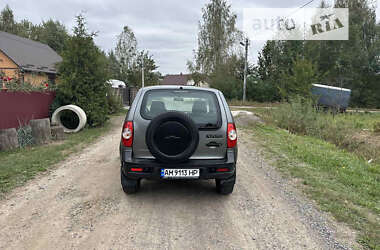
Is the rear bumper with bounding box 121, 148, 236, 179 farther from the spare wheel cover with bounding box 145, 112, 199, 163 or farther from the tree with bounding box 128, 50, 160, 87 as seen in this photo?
the tree with bounding box 128, 50, 160, 87

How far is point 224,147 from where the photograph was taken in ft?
11.7

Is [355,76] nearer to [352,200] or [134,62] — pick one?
[134,62]

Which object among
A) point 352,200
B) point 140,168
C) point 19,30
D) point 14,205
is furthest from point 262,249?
point 19,30

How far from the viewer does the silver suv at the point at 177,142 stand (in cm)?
335

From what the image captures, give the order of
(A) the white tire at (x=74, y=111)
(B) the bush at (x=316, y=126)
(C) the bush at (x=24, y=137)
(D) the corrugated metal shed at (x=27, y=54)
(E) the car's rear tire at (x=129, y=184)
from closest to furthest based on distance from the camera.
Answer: (E) the car's rear tire at (x=129, y=184), (C) the bush at (x=24, y=137), (A) the white tire at (x=74, y=111), (B) the bush at (x=316, y=126), (D) the corrugated metal shed at (x=27, y=54)

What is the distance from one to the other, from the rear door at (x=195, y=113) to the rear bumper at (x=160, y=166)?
0.25 ft

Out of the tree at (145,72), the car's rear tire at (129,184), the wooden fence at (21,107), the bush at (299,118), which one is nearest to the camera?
the car's rear tire at (129,184)

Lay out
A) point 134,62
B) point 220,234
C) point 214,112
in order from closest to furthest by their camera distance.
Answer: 1. point 220,234
2. point 214,112
3. point 134,62

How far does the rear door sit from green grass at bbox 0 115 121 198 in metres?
2.40

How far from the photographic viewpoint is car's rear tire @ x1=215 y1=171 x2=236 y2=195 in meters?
3.82

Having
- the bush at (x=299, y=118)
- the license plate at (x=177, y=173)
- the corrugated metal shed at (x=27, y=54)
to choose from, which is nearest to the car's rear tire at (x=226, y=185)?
the license plate at (x=177, y=173)

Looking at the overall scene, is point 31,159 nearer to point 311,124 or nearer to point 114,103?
point 311,124

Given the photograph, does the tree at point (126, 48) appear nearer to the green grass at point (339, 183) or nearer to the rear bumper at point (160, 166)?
the green grass at point (339, 183)

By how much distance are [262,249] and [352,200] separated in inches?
81.6
